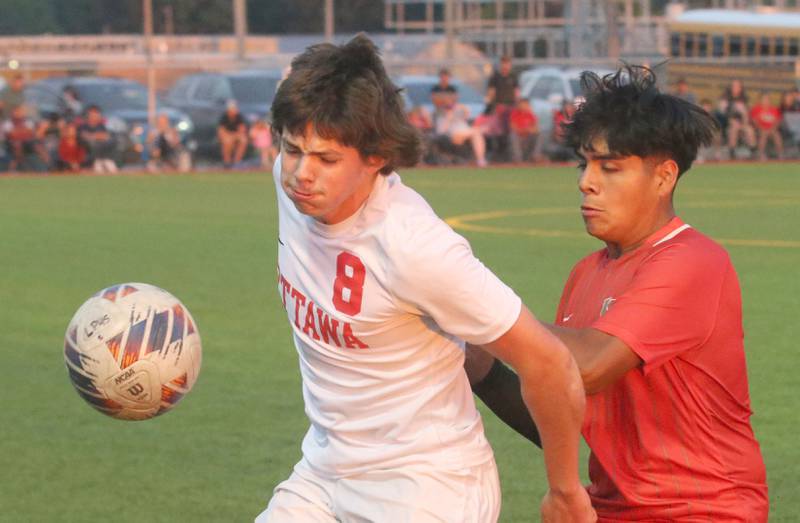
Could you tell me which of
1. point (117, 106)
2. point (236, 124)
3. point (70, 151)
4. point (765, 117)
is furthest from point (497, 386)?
point (765, 117)

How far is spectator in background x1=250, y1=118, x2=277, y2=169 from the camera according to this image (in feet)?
94.5

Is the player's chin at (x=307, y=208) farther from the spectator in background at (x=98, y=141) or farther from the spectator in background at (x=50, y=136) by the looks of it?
the spectator in background at (x=50, y=136)

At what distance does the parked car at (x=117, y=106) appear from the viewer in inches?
1150

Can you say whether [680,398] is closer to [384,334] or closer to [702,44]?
[384,334]

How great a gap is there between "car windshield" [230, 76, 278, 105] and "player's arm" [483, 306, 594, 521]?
2797 centimetres

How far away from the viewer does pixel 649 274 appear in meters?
4.08

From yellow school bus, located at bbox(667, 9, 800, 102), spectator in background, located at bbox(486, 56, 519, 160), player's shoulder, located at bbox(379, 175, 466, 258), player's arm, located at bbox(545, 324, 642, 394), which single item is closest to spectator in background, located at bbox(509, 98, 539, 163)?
spectator in background, located at bbox(486, 56, 519, 160)

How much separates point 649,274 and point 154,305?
5.11ft

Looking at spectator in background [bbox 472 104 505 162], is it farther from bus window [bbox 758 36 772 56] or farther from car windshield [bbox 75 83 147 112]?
bus window [bbox 758 36 772 56]

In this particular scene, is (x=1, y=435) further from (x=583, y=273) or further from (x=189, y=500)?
(x=583, y=273)

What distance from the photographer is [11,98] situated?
28.8 metres

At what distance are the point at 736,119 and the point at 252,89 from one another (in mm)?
9428

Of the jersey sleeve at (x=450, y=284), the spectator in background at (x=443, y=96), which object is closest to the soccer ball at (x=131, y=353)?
the jersey sleeve at (x=450, y=284)

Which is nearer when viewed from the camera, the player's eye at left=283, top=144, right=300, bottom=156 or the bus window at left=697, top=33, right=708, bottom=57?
the player's eye at left=283, top=144, right=300, bottom=156
